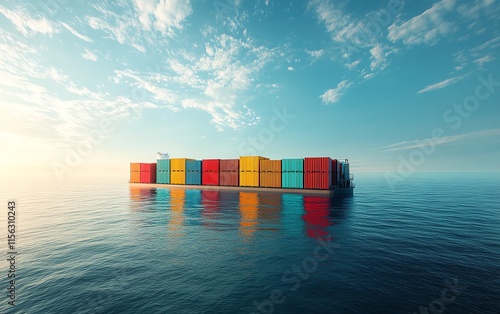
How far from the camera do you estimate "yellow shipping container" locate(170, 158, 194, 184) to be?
62.7 metres

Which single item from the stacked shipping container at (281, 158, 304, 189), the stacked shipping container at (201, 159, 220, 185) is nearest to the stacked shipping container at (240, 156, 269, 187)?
the stacked shipping container at (281, 158, 304, 189)

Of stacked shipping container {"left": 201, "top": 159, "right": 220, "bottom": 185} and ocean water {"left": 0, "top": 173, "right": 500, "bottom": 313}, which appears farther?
stacked shipping container {"left": 201, "top": 159, "right": 220, "bottom": 185}

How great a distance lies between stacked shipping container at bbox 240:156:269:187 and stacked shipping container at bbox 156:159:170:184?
2544 cm

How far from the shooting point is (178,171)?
63.6 meters

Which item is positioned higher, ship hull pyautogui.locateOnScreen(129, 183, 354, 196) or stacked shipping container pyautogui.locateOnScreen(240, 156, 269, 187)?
stacked shipping container pyautogui.locateOnScreen(240, 156, 269, 187)

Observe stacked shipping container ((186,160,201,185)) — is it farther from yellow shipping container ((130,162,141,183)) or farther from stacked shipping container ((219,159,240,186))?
yellow shipping container ((130,162,141,183))

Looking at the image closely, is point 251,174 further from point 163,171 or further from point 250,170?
point 163,171

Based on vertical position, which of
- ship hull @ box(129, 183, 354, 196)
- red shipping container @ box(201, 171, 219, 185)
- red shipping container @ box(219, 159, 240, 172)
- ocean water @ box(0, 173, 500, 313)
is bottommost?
ocean water @ box(0, 173, 500, 313)

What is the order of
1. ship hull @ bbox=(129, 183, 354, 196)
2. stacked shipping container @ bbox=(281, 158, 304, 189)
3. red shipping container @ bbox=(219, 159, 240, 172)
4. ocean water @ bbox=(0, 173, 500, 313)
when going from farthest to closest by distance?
red shipping container @ bbox=(219, 159, 240, 172)
stacked shipping container @ bbox=(281, 158, 304, 189)
ship hull @ bbox=(129, 183, 354, 196)
ocean water @ bbox=(0, 173, 500, 313)

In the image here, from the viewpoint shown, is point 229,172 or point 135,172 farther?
point 135,172

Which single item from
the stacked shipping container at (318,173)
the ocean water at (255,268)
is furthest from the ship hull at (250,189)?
the ocean water at (255,268)

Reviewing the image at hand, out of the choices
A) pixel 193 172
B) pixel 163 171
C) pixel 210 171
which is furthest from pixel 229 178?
A: pixel 163 171

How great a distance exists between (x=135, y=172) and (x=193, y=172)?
2411cm

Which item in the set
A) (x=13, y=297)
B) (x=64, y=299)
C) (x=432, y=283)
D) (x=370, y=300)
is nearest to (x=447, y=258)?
(x=432, y=283)
